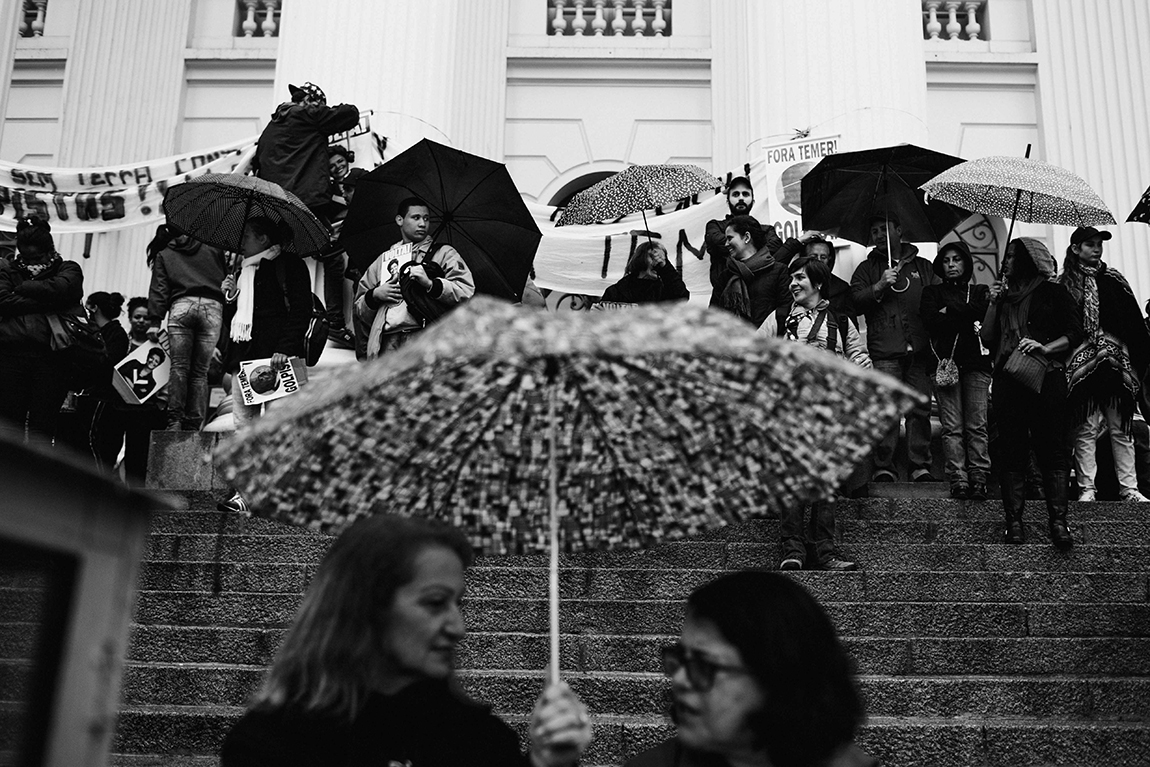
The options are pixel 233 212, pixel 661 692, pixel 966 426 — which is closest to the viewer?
pixel 661 692

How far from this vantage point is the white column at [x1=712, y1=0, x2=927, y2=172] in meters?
12.1

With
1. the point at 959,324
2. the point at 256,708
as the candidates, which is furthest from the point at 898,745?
the point at 959,324

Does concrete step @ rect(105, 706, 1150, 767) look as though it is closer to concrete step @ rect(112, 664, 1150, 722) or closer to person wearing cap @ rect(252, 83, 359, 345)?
concrete step @ rect(112, 664, 1150, 722)

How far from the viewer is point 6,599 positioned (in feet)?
5.04

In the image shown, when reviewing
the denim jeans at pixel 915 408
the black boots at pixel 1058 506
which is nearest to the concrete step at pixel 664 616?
the black boots at pixel 1058 506

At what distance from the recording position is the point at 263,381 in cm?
812

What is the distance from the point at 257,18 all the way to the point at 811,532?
13.7 meters

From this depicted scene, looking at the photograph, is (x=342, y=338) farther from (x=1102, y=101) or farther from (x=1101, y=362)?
(x=1102, y=101)

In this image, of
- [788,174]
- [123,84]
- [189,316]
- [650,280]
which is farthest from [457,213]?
[123,84]

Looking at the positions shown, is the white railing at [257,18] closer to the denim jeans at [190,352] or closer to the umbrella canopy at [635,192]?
the umbrella canopy at [635,192]

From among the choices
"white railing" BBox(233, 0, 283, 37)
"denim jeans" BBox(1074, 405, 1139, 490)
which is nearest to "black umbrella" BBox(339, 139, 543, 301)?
"denim jeans" BBox(1074, 405, 1139, 490)

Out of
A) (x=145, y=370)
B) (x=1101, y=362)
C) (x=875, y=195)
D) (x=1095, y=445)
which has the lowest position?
(x=1095, y=445)

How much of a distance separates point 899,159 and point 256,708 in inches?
334

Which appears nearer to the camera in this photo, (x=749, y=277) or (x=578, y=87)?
(x=749, y=277)
